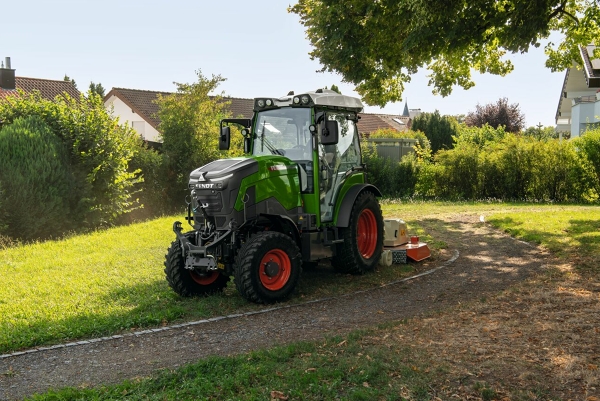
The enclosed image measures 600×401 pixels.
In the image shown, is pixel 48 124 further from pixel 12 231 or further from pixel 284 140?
pixel 284 140

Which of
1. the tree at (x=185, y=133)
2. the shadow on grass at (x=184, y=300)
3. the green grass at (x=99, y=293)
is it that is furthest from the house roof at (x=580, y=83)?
the green grass at (x=99, y=293)

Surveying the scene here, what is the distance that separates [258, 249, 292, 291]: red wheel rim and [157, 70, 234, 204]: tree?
1622 cm

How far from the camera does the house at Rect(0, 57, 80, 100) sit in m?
29.2

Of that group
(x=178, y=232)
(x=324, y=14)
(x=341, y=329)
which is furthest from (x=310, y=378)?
(x=324, y=14)

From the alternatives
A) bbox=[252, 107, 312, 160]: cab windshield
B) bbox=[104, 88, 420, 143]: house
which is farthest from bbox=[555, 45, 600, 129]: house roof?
bbox=[252, 107, 312, 160]: cab windshield

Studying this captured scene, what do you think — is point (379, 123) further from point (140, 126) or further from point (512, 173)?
point (512, 173)

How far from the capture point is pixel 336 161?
9.50m

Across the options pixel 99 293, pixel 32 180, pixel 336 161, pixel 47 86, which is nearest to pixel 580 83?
pixel 47 86

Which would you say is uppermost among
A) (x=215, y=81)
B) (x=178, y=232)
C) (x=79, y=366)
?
(x=215, y=81)

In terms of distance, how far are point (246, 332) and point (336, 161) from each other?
11.7 ft

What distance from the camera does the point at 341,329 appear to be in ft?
22.5

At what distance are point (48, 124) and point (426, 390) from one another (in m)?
15.5

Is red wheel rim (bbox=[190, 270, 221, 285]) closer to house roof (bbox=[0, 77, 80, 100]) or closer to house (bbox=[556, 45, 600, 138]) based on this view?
house (bbox=[556, 45, 600, 138])

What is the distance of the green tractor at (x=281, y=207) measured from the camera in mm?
8005
